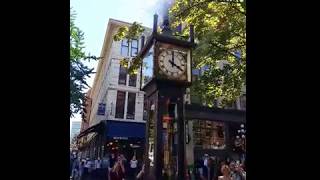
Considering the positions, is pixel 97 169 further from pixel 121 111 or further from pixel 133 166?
pixel 121 111

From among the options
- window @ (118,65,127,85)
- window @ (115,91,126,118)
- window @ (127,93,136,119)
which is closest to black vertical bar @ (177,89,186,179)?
window @ (115,91,126,118)

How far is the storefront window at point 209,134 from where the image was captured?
23531 millimetres

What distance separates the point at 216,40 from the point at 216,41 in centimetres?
3

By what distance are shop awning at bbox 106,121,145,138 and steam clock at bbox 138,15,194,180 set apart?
1477 cm

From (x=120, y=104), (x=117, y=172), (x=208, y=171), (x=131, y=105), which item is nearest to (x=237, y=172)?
(x=208, y=171)

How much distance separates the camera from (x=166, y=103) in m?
7.89

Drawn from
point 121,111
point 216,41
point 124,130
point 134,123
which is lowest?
point 124,130

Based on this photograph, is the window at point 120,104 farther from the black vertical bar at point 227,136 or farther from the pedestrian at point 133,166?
the pedestrian at point 133,166

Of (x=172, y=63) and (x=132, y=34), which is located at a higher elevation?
(x=132, y=34)
